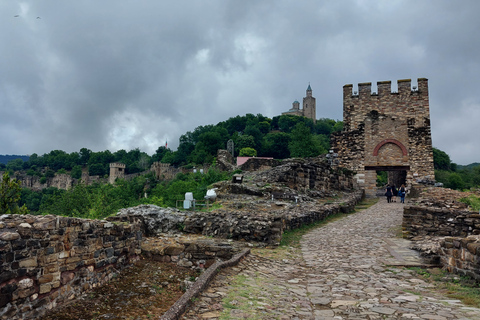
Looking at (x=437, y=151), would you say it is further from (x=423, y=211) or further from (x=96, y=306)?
(x=96, y=306)

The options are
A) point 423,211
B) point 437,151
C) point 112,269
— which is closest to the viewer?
point 112,269

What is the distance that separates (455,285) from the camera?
4789mm

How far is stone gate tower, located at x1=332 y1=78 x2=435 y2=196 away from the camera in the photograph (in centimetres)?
2259

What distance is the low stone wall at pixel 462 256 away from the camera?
15.5ft

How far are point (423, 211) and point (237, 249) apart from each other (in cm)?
547

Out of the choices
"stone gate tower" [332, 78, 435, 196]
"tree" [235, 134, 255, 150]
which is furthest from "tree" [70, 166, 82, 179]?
"stone gate tower" [332, 78, 435, 196]

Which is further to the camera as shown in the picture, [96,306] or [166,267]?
[166,267]

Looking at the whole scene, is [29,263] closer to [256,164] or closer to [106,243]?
[106,243]

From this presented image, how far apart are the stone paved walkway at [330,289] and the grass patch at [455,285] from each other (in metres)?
0.15

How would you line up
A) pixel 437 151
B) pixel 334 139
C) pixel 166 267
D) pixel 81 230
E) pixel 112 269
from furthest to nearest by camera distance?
1. pixel 437 151
2. pixel 334 139
3. pixel 166 267
4. pixel 112 269
5. pixel 81 230

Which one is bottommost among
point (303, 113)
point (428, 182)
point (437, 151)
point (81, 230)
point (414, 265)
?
point (414, 265)

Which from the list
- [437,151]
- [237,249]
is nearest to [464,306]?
[237,249]

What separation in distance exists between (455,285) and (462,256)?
0.54 metres

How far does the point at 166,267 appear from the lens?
664 centimetres
